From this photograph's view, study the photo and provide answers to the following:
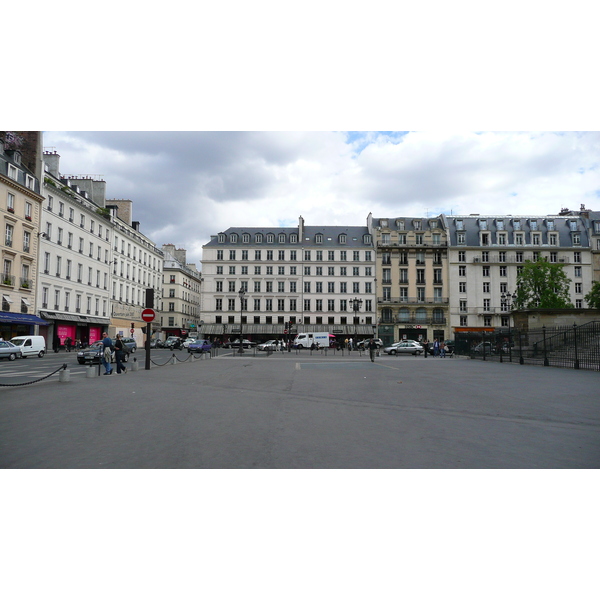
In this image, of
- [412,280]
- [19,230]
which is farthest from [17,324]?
[412,280]

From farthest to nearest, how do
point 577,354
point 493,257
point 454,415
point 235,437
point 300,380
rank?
point 493,257 < point 577,354 < point 300,380 < point 454,415 < point 235,437

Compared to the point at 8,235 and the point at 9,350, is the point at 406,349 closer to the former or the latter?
the point at 9,350

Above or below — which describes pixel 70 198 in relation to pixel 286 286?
above

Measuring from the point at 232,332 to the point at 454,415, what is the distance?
59.4 meters

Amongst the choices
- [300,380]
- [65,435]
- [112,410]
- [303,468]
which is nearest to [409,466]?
[303,468]

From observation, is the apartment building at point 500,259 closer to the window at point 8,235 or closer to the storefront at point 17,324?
the storefront at point 17,324

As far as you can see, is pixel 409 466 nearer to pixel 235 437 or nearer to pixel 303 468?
pixel 303 468

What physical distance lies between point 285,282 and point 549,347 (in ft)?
158

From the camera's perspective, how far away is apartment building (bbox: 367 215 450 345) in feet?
213

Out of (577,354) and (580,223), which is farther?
(580,223)

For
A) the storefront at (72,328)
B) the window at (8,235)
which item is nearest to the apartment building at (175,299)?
the storefront at (72,328)

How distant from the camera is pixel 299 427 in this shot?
7254mm

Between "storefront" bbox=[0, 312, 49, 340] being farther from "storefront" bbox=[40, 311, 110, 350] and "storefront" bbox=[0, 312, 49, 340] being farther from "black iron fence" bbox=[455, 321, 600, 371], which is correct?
"black iron fence" bbox=[455, 321, 600, 371]

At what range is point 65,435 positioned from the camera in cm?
670
